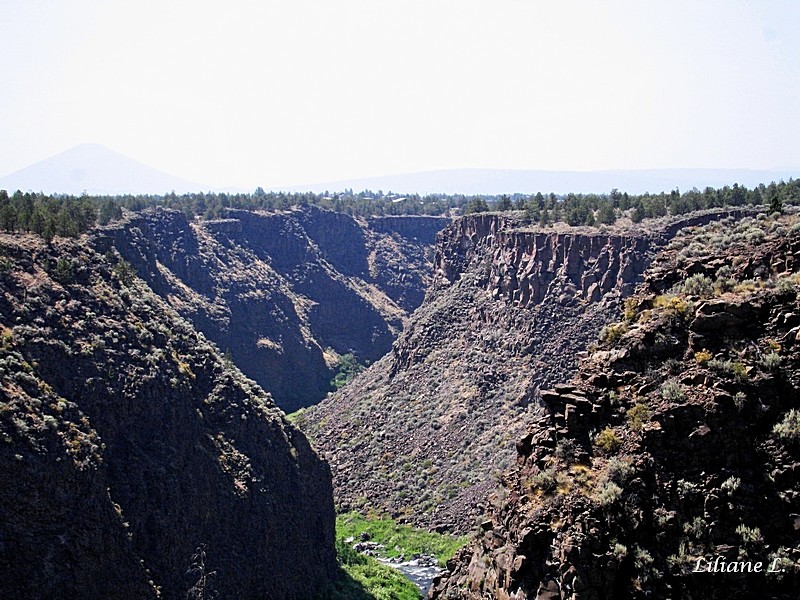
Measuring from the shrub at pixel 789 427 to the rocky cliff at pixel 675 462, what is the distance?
3 cm

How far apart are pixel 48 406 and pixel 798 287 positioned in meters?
38.7

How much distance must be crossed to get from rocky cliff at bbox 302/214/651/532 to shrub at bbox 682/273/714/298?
41.6 metres

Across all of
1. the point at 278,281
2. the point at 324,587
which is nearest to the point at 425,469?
the point at 324,587

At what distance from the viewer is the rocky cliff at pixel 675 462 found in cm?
1961

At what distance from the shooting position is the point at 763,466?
20.2m

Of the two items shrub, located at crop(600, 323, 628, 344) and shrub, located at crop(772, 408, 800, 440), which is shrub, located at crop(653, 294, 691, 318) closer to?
shrub, located at crop(600, 323, 628, 344)

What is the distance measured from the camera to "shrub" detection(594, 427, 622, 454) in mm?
22641

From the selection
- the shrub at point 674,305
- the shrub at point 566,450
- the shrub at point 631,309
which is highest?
the shrub at point 674,305

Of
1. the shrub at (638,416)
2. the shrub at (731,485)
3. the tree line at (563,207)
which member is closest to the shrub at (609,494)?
the shrub at (638,416)

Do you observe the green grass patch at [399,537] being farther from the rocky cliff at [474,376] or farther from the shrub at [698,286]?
the shrub at [698,286]

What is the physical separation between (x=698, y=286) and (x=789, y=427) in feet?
21.4

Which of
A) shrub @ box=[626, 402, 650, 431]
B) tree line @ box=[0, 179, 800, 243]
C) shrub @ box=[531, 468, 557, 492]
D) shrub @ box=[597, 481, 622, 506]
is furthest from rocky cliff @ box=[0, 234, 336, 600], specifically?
shrub @ box=[626, 402, 650, 431]

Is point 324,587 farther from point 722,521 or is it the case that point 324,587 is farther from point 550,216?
point 550,216

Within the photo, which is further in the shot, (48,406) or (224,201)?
(224,201)
